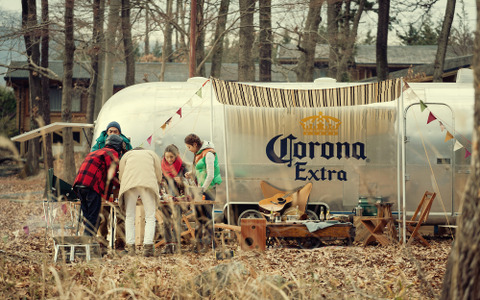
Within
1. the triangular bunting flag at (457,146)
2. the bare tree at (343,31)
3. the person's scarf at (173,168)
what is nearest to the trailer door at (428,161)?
the triangular bunting flag at (457,146)

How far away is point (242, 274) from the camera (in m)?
6.27

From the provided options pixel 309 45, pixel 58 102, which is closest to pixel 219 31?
pixel 309 45

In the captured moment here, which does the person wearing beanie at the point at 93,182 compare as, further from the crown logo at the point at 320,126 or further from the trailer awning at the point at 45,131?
the crown logo at the point at 320,126

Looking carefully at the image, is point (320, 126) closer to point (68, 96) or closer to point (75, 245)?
point (75, 245)

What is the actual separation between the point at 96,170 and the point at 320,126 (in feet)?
15.4

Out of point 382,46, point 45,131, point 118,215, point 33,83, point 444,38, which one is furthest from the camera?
point 33,83

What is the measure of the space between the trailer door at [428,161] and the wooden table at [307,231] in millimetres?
2058

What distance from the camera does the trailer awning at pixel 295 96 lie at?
38.7 feet

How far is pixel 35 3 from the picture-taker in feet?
88.8

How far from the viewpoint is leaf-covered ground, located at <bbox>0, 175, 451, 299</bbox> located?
553 centimetres

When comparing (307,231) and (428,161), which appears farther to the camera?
(428,161)

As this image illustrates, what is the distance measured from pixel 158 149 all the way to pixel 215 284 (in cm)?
671

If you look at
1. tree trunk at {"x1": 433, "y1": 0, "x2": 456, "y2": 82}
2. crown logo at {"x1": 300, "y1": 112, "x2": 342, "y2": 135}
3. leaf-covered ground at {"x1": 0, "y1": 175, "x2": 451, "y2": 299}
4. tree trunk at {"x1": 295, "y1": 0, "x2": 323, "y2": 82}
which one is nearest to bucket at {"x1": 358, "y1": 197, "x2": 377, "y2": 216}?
leaf-covered ground at {"x1": 0, "y1": 175, "x2": 451, "y2": 299}

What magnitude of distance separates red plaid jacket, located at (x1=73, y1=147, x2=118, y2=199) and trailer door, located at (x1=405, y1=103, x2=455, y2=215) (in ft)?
17.7
